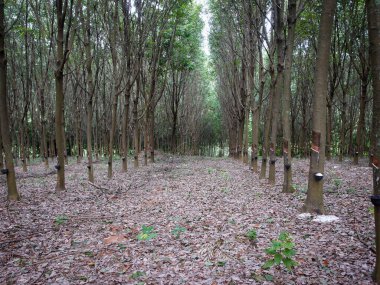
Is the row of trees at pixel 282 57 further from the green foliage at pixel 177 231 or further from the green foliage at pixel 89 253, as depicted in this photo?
the green foliage at pixel 89 253

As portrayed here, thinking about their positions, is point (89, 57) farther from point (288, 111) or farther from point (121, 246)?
point (121, 246)

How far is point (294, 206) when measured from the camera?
6.75 meters

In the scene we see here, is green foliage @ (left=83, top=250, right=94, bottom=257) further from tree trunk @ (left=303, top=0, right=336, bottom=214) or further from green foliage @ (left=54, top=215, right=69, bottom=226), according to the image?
tree trunk @ (left=303, top=0, right=336, bottom=214)

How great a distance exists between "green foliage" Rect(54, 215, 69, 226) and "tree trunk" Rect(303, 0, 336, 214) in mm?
5021

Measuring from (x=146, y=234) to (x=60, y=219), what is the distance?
2.15 meters

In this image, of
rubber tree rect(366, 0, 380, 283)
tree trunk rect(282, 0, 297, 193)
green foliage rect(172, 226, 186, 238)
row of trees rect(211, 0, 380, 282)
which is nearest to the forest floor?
green foliage rect(172, 226, 186, 238)

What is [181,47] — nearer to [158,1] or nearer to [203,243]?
[158,1]

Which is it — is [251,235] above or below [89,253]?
above

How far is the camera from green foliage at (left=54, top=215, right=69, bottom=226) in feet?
19.2

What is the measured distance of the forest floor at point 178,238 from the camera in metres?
3.73

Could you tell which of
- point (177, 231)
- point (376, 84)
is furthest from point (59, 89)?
point (376, 84)

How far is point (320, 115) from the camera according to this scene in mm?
5699

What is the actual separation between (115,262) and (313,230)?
3346 mm

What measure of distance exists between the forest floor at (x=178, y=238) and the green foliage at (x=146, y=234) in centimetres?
2
